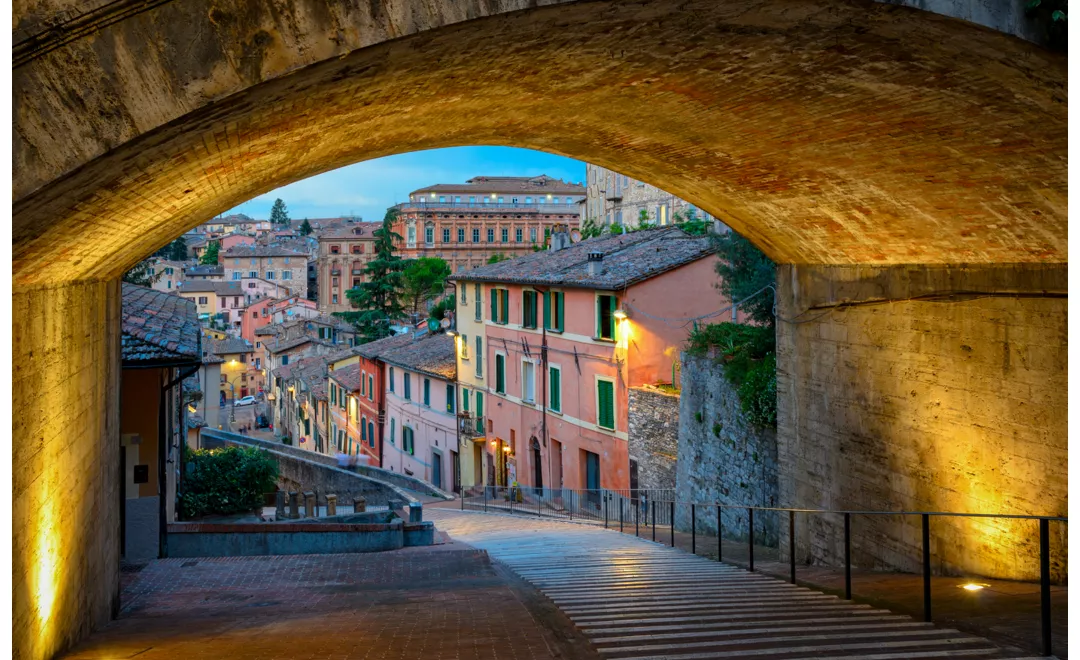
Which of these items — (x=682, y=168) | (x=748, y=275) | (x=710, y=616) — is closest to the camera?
(x=710, y=616)

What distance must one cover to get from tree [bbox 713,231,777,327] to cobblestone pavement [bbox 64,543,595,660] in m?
7.22

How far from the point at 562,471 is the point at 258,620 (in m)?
20.3

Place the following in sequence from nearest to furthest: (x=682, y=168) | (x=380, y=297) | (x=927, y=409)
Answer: (x=682, y=168)
(x=927, y=409)
(x=380, y=297)

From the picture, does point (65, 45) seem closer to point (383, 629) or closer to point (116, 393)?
point (383, 629)

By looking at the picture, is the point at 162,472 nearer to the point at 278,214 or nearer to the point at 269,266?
the point at 269,266

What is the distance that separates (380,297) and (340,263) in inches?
1356

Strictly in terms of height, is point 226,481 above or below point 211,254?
below

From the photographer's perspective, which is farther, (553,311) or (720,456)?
(553,311)

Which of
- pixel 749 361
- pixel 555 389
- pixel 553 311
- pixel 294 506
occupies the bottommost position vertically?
pixel 294 506

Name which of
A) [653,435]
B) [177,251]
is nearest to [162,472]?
[653,435]

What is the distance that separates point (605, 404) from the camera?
84.7 feet

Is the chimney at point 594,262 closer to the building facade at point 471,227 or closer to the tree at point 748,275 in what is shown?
the tree at point 748,275

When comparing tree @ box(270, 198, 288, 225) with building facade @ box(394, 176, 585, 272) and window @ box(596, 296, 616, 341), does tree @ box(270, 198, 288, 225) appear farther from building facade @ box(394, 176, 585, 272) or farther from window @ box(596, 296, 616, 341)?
window @ box(596, 296, 616, 341)

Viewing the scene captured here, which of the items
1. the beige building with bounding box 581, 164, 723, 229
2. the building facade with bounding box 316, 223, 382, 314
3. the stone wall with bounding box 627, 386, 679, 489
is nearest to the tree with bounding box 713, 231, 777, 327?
the stone wall with bounding box 627, 386, 679, 489
